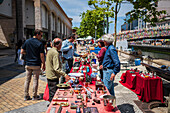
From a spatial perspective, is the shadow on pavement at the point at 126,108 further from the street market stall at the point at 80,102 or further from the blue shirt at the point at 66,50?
the blue shirt at the point at 66,50

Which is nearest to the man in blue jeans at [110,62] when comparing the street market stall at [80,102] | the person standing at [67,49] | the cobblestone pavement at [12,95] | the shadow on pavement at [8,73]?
the street market stall at [80,102]

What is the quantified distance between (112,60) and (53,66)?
1.45 meters

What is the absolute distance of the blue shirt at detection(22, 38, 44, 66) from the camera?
14.9ft

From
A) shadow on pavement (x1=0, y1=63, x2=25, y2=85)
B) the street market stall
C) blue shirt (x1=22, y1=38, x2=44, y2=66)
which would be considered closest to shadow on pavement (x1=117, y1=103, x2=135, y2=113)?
the street market stall

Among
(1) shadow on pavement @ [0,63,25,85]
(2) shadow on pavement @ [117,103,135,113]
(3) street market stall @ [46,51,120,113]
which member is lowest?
(2) shadow on pavement @ [117,103,135,113]

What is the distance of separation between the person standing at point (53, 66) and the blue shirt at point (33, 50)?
4.28ft

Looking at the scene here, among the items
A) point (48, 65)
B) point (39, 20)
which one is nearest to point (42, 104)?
point (48, 65)

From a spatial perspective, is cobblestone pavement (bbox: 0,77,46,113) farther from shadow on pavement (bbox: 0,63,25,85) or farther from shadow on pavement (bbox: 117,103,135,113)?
shadow on pavement (bbox: 117,103,135,113)

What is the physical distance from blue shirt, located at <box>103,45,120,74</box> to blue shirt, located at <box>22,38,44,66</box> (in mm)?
2131

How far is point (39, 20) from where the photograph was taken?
20.9m

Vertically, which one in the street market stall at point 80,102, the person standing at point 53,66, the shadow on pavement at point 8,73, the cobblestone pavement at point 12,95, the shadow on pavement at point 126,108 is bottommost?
the shadow on pavement at point 126,108

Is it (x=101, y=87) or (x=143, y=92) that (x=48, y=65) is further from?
(x=143, y=92)

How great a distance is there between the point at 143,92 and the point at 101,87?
8.80 feet

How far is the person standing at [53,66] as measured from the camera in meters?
3.28
